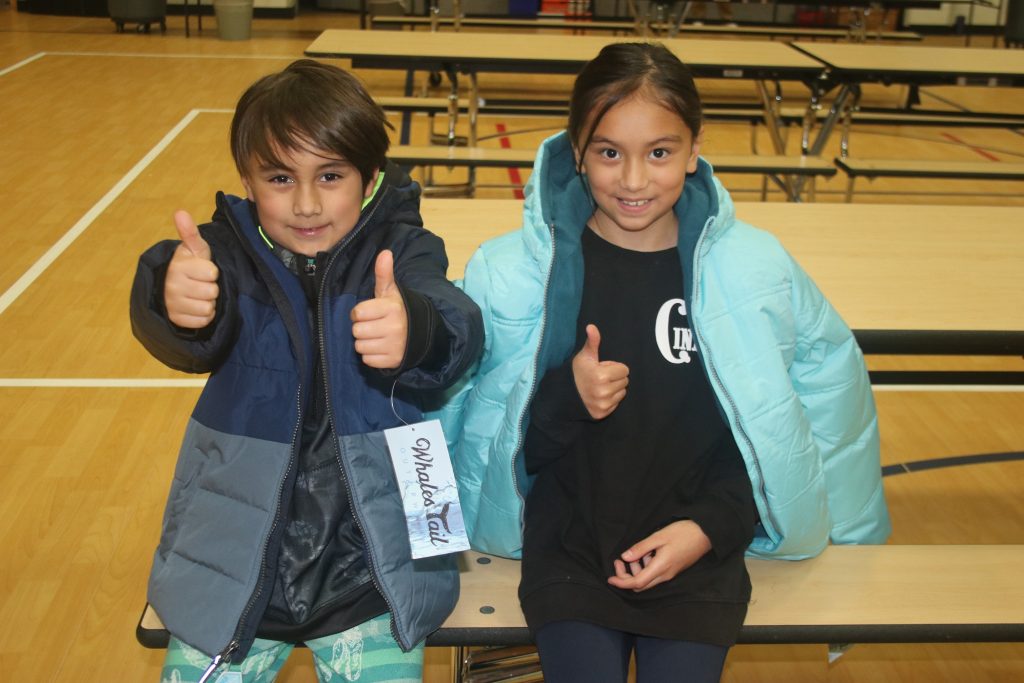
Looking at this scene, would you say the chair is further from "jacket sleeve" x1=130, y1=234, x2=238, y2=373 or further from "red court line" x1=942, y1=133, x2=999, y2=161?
"jacket sleeve" x1=130, y1=234, x2=238, y2=373

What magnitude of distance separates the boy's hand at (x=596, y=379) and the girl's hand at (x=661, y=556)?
178mm

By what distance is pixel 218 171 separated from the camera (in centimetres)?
580

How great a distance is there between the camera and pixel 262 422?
142 cm

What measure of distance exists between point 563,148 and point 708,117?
15.0 feet

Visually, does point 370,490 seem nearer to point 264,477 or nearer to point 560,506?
point 264,477

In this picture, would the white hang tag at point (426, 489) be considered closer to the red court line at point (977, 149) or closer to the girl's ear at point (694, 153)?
the girl's ear at point (694, 153)

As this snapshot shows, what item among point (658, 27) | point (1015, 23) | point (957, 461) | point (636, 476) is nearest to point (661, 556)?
point (636, 476)

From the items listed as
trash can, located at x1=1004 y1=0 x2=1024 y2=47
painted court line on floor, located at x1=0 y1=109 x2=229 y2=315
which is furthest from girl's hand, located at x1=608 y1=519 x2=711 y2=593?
trash can, located at x1=1004 y1=0 x2=1024 y2=47

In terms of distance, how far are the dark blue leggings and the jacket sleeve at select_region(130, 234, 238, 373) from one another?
1.86 feet

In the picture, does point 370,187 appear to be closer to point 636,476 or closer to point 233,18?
point 636,476

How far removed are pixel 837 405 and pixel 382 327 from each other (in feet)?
2.53

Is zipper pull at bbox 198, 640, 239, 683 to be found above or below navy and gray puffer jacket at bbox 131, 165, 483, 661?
below

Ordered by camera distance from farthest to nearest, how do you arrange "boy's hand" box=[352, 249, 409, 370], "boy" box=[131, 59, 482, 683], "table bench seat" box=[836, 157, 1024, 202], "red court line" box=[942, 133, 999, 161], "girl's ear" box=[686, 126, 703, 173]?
"red court line" box=[942, 133, 999, 161] < "table bench seat" box=[836, 157, 1024, 202] < "girl's ear" box=[686, 126, 703, 173] < "boy" box=[131, 59, 482, 683] < "boy's hand" box=[352, 249, 409, 370]

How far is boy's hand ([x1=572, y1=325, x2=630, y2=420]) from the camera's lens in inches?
57.1
